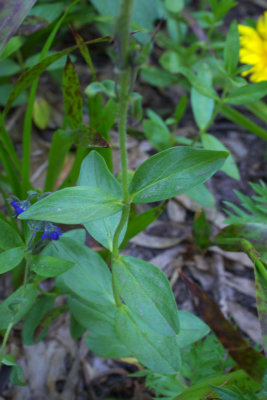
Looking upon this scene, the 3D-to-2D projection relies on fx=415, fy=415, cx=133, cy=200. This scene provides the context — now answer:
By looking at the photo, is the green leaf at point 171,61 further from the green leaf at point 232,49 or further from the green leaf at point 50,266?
the green leaf at point 50,266

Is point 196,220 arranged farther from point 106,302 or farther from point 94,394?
point 94,394

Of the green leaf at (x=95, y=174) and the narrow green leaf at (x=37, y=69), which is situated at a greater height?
the narrow green leaf at (x=37, y=69)

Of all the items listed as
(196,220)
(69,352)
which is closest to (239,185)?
(196,220)

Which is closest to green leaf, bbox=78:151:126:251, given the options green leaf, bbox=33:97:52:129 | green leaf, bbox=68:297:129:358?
green leaf, bbox=68:297:129:358

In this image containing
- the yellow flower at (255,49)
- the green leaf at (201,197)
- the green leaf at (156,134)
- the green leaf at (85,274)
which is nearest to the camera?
the green leaf at (85,274)

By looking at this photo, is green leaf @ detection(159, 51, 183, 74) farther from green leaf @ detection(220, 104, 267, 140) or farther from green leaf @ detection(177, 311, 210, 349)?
green leaf @ detection(177, 311, 210, 349)

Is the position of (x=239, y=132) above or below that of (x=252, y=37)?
below

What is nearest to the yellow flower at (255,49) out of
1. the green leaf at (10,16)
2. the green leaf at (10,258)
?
the green leaf at (10,16)
